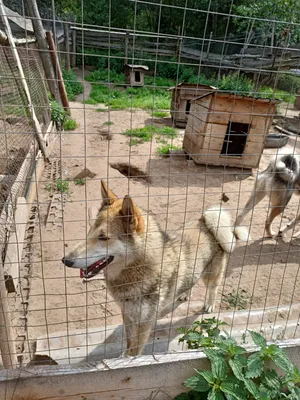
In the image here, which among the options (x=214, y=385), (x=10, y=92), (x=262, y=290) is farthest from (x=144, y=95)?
(x=214, y=385)

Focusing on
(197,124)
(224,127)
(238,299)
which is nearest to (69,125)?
(197,124)

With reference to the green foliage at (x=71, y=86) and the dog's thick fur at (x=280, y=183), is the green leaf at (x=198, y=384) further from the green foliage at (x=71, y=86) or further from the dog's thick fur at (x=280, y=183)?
the green foliage at (x=71, y=86)

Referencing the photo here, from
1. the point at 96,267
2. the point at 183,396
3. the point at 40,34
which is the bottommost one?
the point at 183,396

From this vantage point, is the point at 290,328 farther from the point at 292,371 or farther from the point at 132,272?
the point at 132,272

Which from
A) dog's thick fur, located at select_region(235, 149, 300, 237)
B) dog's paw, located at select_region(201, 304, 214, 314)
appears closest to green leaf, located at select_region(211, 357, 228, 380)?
dog's paw, located at select_region(201, 304, 214, 314)

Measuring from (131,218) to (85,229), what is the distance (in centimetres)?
251

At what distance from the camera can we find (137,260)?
8.31 ft

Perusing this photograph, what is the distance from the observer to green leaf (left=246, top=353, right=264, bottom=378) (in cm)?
192

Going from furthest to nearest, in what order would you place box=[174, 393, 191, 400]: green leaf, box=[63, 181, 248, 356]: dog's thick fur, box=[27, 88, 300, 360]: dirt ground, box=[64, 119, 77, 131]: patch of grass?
box=[64, 119, 77, 131]: patch of grass < box=[27, 88, 300, 360]: dirt ground < box=[63, 181, 248, 356]: dog's thick fur < box=[174, 393, 191, 400]: green leaf

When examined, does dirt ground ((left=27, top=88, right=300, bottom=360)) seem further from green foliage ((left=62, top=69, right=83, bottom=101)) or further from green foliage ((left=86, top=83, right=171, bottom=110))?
green foliage ((left=62, top=69, right=83, bottom=101))

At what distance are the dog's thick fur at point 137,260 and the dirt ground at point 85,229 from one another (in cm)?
18

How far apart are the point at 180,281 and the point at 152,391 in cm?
92

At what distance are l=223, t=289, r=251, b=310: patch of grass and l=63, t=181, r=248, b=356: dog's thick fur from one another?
0.98 metres

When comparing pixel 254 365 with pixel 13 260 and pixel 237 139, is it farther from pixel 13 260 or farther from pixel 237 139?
pixel 237 139
